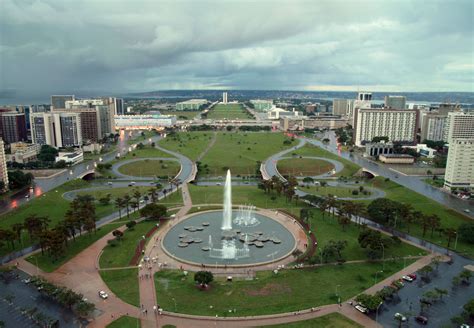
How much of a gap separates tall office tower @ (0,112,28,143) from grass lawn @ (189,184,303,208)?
377ft

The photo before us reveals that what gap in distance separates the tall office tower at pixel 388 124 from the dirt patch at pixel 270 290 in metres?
138

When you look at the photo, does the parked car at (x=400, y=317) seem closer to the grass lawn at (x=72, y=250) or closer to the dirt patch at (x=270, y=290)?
the dirt patch at (x=270, y=290)

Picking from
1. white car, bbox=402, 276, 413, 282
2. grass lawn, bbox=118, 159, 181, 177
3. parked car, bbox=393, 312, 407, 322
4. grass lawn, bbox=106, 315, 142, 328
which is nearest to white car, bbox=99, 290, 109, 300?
grass lawn, bbox=106, 315, 142, 328

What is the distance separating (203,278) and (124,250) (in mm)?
19059

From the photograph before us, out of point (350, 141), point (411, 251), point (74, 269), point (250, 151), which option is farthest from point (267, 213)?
point (350, 141)

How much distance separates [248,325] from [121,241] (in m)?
32.3

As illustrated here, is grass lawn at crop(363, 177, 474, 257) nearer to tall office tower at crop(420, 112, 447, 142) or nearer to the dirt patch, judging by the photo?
the dirt patch

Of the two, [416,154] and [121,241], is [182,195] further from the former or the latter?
[416,154]

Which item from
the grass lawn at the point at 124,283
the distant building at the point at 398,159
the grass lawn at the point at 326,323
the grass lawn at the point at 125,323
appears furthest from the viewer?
the distant building at the point at 398,159

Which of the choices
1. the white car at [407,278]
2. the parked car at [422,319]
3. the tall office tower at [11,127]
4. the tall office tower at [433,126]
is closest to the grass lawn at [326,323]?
the parked car at [422,319]

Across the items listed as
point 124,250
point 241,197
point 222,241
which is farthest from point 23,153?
point 222,241

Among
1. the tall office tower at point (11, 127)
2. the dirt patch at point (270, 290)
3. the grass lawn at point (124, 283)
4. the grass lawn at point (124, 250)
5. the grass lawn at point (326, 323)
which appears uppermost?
the tall office tower at point (11, 127)

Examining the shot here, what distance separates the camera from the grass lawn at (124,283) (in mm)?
47647

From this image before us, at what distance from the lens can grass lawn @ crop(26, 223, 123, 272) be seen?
5678 cm
